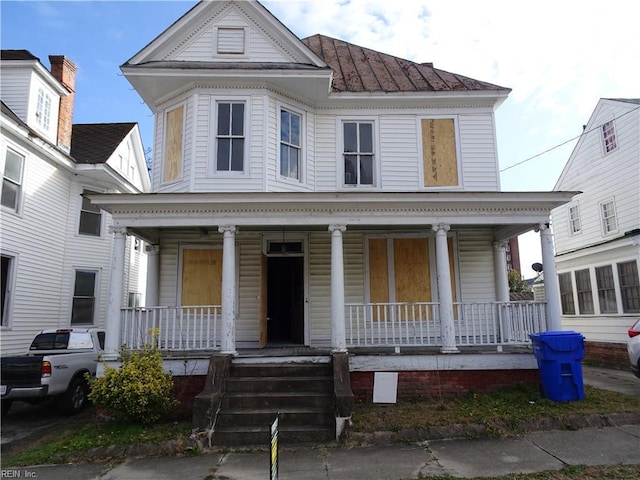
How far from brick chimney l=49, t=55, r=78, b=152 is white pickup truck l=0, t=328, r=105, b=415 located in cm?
719

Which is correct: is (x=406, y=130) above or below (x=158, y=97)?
below

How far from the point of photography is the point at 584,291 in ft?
52.0

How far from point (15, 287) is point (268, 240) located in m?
6.92

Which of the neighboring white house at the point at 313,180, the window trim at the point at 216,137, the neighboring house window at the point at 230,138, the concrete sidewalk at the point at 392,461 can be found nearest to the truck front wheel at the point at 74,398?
the neighboring white house at the point at 313,180

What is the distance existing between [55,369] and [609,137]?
17396 mm

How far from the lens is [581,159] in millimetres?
16438

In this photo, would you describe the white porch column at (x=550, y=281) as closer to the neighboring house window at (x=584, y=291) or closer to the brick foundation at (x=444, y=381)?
the brick foundation at (x=444, y=381)

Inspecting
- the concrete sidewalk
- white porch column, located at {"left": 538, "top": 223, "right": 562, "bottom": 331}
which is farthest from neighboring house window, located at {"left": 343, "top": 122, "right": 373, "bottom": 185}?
the concrete sidewalk

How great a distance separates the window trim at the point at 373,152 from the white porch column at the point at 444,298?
254 cm

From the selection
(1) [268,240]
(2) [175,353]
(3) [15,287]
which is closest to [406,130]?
(1) [268,240]

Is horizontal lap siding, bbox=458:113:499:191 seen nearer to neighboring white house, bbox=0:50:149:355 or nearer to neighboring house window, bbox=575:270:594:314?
neighboring house window, bbox=575:270:594:314

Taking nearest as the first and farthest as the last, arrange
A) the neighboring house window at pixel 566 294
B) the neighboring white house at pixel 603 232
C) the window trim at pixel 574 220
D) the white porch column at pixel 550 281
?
the white porch column at pixel 550 281, the neighboring white house at pixel 603 232, the window trim at pixel 574 220, the neighboring house window at pixel 566 294

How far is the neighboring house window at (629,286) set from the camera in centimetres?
1312

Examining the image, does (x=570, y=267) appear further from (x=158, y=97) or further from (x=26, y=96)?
(x=26, y=96)
